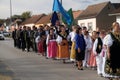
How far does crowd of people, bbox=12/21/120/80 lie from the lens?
1267 centimetres

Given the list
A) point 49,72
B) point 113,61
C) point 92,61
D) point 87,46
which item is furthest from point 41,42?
point 113,61

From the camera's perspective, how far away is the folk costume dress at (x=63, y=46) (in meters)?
20.0

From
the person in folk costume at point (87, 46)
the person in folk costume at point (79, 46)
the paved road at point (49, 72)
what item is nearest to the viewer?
the paved road at point (49, 72)

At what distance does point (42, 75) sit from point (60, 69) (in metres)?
2.19

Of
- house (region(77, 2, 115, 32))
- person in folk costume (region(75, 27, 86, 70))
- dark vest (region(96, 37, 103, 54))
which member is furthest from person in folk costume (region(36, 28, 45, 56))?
house (region(77, 2, 115, 32))

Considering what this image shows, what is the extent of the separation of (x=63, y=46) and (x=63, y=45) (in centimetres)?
5

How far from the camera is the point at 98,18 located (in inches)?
2635

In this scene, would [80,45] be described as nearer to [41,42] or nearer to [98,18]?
[41,42]

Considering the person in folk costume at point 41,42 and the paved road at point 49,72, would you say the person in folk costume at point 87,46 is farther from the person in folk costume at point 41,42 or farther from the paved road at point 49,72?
the person in folk costume at point 41,42

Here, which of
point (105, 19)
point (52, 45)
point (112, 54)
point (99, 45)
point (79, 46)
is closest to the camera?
point (112, 54)

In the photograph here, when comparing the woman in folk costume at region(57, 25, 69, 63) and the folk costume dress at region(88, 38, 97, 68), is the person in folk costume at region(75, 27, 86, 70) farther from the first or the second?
the woman in folk costume at region(57, 25, 69, 63)

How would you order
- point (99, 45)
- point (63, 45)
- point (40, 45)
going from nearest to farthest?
point (99, 45) → point (63, 45) → point (40, 45)

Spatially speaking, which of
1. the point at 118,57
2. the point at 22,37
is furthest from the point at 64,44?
the point at 22,37

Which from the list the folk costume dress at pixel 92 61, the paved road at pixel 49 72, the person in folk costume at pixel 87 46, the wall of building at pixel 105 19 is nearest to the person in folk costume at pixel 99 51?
the paved road at pixel 49 72
